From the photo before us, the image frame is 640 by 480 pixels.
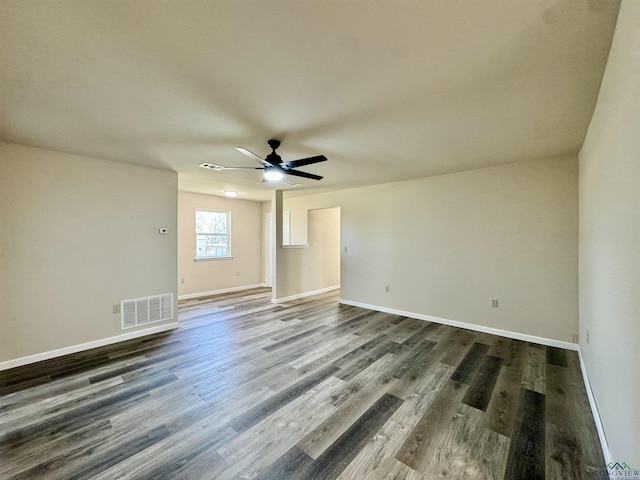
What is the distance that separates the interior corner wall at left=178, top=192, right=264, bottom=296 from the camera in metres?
6.05

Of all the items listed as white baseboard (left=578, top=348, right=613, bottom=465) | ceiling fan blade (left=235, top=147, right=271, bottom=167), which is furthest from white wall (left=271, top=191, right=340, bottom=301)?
white baseboard (left=578, top=348, right=613, bottom=465)

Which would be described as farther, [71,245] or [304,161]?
[71,245]

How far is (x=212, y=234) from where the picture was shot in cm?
662

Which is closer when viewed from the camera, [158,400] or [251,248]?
[158,400]

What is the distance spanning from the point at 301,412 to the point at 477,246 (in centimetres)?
340

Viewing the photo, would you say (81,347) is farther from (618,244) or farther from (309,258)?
(618,244)

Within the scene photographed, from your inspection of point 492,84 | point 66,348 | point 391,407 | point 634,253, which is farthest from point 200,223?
point 634,253

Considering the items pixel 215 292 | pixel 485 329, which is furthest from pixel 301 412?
pixel 215 292

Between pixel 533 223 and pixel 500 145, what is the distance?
1280mm

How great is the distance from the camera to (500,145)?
2.96 metres

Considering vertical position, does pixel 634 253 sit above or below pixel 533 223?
below

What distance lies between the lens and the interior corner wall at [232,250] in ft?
19.9

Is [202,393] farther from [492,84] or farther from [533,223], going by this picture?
[533,223]

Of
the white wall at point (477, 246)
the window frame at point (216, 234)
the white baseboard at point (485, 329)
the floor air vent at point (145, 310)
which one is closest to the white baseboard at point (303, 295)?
the white wall at point (477, 246)
